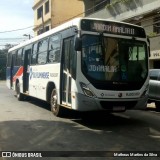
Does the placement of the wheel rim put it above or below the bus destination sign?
below

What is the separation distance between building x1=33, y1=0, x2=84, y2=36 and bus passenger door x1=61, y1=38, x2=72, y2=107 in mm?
38157

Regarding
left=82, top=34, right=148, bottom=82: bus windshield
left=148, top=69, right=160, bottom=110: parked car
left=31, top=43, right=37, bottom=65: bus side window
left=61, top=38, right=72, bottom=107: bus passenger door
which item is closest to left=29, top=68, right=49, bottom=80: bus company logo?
left=31, top=43, right=37, bottom=65: bus side window

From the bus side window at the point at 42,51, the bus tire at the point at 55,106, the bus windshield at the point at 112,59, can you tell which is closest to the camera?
the bus windshield at the point at 112,59

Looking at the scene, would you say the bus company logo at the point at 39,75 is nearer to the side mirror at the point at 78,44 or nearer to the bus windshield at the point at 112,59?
the bus windshield at the point at 112,59

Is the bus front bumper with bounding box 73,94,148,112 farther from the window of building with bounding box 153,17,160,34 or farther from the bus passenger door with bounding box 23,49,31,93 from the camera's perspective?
the window of building with bounding box 153,17,160,34

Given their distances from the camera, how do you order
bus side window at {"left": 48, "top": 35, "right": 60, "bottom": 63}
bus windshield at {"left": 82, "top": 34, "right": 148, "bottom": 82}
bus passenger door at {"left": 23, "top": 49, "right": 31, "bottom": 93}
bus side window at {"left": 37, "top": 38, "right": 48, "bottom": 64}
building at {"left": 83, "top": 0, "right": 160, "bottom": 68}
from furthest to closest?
building at {"left": 83, "top": 0, "right": 160, "bottom": 68}, bus passenger door at {"left": 23, "top": 49, "right": 31, "bottom": 93}, bus side window at {"left": 37, "top": 38, "right": 48, "bottom": 64}, bus side window at {"left": 48, "top": 35, "right": 60, "bottom": 63}, bus windshield at {"left": 82, "top": 34, "right": 148, "bottom": 82}

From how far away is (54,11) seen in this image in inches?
2051

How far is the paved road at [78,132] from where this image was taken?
8273 millimetres

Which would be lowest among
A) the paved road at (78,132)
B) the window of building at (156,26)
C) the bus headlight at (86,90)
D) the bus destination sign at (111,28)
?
the paved road at (78,132)

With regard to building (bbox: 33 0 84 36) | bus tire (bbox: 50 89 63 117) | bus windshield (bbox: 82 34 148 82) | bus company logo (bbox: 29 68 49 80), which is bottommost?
bus tire (bbox: 50 89 63 117)

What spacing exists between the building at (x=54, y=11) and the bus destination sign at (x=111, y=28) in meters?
38.9

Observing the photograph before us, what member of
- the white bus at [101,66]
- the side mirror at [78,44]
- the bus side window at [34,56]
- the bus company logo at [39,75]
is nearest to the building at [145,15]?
the bus side window at [34,56]

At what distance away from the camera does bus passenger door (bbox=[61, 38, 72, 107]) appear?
11.6m

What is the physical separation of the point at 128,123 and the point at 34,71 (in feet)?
19.2
